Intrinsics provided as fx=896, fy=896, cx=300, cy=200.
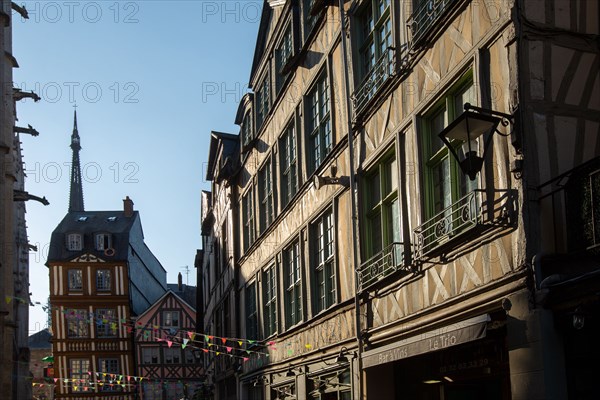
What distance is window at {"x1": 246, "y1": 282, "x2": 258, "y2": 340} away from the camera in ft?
69.6

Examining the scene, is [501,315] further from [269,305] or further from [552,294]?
[269,305]

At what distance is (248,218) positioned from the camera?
75.9 feet

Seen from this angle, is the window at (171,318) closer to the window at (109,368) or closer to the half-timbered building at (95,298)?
the half-timbered building at (95,298)

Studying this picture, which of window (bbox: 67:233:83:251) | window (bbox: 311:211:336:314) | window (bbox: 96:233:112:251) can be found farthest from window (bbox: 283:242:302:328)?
window (bbox: 67:233:83:251)

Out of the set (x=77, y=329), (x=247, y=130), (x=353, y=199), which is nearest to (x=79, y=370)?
(x=77, y=329)

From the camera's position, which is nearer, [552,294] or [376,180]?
[552,294]

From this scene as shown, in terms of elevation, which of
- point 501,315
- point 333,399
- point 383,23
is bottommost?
point 333,399

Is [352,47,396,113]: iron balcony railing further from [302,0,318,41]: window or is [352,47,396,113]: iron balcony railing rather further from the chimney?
the chimney

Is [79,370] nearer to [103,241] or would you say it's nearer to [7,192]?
[103,241]

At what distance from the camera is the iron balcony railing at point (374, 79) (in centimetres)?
1115

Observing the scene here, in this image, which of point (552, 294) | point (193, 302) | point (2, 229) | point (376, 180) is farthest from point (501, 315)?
point (193, 302)

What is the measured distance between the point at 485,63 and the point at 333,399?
7424mm

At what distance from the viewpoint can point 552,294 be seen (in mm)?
7211

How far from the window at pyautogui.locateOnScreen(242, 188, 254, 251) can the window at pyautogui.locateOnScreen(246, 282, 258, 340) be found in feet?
3.86
